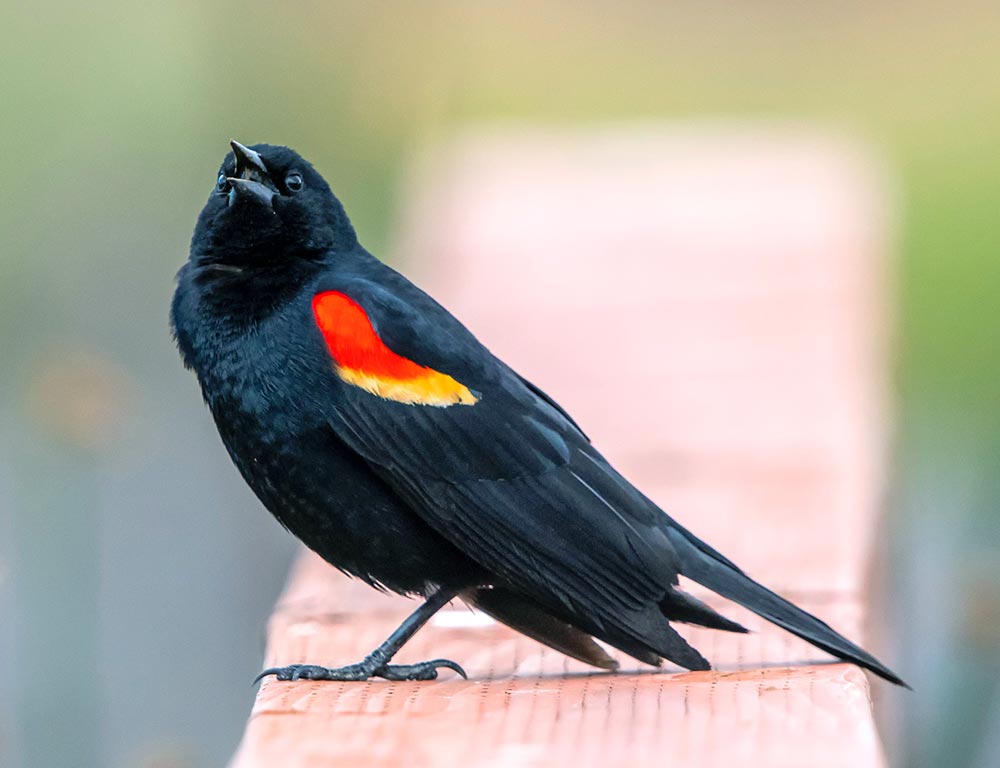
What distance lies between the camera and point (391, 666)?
97.0 inches

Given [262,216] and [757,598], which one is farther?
[262,216]

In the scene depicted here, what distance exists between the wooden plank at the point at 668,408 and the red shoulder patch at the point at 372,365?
0.38 metres

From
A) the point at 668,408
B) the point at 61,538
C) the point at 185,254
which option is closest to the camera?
the point at 61,538

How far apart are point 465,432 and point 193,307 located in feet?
1.73

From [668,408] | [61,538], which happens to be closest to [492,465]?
[668,408]

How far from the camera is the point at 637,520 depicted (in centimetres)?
263

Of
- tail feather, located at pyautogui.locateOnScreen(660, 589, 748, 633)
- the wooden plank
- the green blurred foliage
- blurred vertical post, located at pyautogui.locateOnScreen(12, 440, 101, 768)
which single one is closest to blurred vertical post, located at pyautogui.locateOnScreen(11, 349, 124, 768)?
blurred vertical post, located at pyautogui.locateOnScreen(12, 440, 101, 768)

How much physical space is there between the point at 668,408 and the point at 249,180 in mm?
1117

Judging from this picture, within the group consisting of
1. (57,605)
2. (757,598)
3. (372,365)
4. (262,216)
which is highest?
(262,216)

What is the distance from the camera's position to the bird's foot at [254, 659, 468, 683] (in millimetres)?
2314

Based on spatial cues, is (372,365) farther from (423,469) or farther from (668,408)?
(668,408)

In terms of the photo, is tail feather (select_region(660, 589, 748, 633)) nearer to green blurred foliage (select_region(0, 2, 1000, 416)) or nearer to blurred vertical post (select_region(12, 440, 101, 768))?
blurred vertical post (select_region(12, 440, 101, 768))

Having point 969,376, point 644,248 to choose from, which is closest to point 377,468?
point 644,248

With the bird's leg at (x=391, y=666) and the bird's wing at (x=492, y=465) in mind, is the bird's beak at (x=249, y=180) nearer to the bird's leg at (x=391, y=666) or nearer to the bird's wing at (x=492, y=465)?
the bird's wing at (x=492, y=465)
